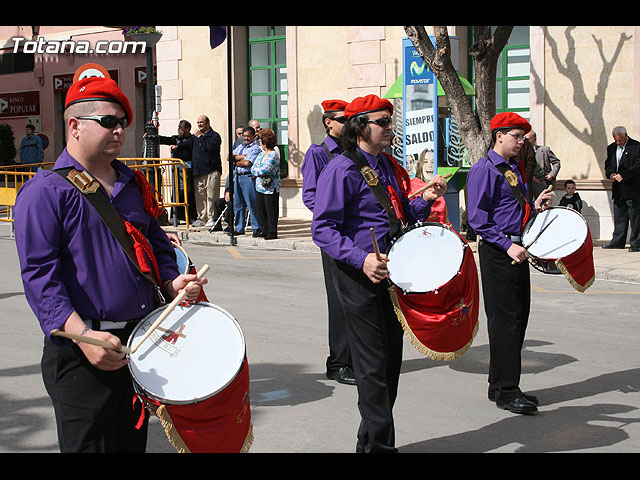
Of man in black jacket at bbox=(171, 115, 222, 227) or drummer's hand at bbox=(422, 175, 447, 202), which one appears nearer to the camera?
drummer's hand at bbox=(422, 175, 447, 202)

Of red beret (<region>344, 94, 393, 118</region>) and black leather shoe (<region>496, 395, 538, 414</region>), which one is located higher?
red beret (<region>344, 94, 393, 118</region>)

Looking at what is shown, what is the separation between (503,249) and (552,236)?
461mm

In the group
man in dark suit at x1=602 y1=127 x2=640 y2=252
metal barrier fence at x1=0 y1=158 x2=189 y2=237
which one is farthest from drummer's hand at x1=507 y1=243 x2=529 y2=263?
metal barrier fence at x1=0 y1=158 x2=189 y2=237

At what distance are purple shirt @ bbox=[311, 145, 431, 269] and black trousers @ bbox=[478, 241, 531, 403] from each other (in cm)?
140

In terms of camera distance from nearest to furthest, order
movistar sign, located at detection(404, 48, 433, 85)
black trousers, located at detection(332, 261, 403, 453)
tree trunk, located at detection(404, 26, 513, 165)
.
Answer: black trousers, located at detection(332, 261, 403, 453) → tree trunk, located at detection(404, 26, 513, 165) → movistar sign, located at detection(404, 48, 433, 85)

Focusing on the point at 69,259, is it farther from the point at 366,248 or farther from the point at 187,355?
the point at 366,248

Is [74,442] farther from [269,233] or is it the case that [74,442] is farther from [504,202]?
[269,233]

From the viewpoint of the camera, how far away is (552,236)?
20.6 ft

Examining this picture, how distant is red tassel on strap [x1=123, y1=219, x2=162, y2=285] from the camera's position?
3566 mm

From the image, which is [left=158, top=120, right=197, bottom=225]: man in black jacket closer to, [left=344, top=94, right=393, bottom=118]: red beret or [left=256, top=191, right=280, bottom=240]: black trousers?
[left=256, top=191, right=280, bottom=240]: black trousers

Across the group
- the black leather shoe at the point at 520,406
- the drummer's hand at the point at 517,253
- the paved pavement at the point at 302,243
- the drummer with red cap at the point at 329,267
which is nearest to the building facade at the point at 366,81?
the paved pavement at the point at 302,243
